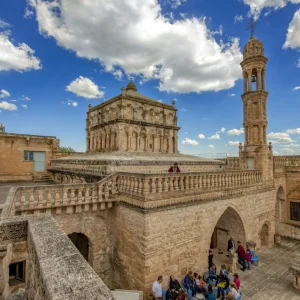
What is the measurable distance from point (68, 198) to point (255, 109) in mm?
15018

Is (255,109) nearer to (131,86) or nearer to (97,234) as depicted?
(131,86)

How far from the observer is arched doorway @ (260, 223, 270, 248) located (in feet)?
49.4

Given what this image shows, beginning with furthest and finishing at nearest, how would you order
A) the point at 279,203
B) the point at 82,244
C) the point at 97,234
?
the point at 279,203 < the point at 82,244 < the point at 97,234

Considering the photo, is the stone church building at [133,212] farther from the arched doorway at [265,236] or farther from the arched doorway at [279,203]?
the arched doorway at [279,203]

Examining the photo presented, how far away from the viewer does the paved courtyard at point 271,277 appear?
31.0 ft

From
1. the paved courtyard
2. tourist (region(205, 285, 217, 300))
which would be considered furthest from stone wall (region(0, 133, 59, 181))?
the paved courtyard

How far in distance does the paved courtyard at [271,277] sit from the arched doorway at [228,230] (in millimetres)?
1875

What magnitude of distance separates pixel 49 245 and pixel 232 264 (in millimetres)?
11454

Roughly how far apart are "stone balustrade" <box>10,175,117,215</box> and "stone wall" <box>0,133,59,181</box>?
1056cm

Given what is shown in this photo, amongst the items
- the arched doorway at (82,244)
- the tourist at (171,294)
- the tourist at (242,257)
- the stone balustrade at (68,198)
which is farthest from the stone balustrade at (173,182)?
the arched doorway at (82,244)

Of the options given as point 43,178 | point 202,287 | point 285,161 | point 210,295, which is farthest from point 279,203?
point 43,178

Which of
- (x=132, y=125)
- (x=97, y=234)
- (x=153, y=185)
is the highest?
(x=132, y=125)

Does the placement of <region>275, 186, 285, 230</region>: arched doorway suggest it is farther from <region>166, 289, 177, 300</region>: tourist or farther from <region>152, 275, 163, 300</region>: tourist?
<region>152, 275, 163, 300</region>: tourist

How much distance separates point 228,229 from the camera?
1373 cm
